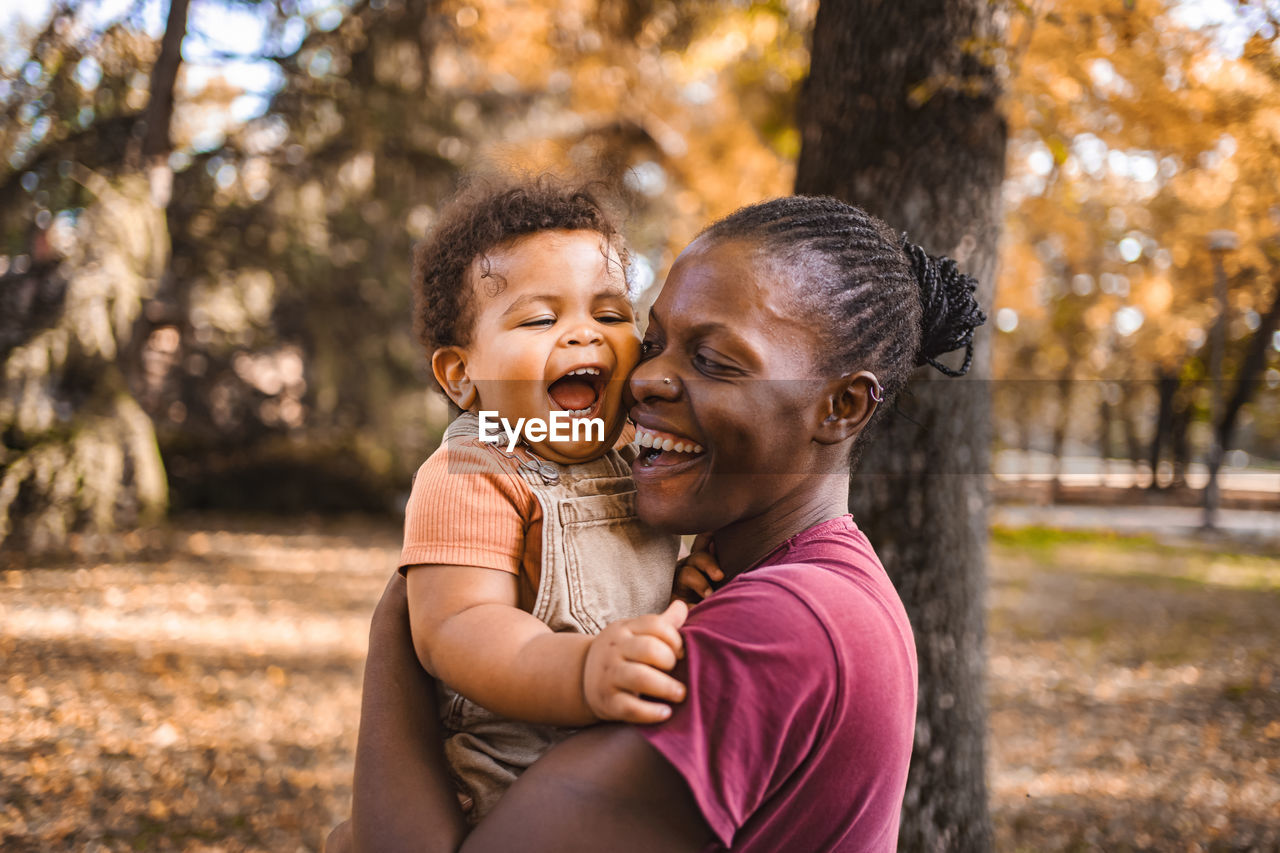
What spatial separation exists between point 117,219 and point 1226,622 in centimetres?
1109

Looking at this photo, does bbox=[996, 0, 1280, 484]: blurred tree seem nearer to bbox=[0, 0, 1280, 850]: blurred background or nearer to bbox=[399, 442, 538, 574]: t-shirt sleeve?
bbox=[0, 0, 1280, 850]: blurred background

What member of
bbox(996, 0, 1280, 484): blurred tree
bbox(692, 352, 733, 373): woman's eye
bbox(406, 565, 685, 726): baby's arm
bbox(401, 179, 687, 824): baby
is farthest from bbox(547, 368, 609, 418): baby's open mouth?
bbox(996, 0, 1280, 484): blurred tree

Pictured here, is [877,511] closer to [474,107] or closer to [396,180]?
[396,180]

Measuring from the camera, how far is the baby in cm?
120

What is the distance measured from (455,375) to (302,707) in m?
5.25

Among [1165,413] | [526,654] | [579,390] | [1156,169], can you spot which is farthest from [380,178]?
[526,654]

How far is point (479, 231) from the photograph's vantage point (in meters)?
1.67

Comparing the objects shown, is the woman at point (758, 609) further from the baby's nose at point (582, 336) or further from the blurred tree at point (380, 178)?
the blurred tree at point (380, 178)

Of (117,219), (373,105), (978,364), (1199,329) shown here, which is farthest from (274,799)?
(1199,329)

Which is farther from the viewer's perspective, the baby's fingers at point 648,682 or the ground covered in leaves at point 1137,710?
the ground covered in leaves at point 1137,710

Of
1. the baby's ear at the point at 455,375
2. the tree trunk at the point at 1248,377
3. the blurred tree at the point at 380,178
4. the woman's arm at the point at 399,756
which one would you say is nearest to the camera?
the woman's arm at the point at 399,756

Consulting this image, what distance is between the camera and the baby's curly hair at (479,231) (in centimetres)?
165

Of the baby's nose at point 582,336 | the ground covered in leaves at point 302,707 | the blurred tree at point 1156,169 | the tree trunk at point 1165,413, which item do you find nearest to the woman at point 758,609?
the baby's nose at point 582,336

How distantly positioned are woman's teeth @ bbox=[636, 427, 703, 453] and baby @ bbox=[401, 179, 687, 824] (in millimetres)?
142
